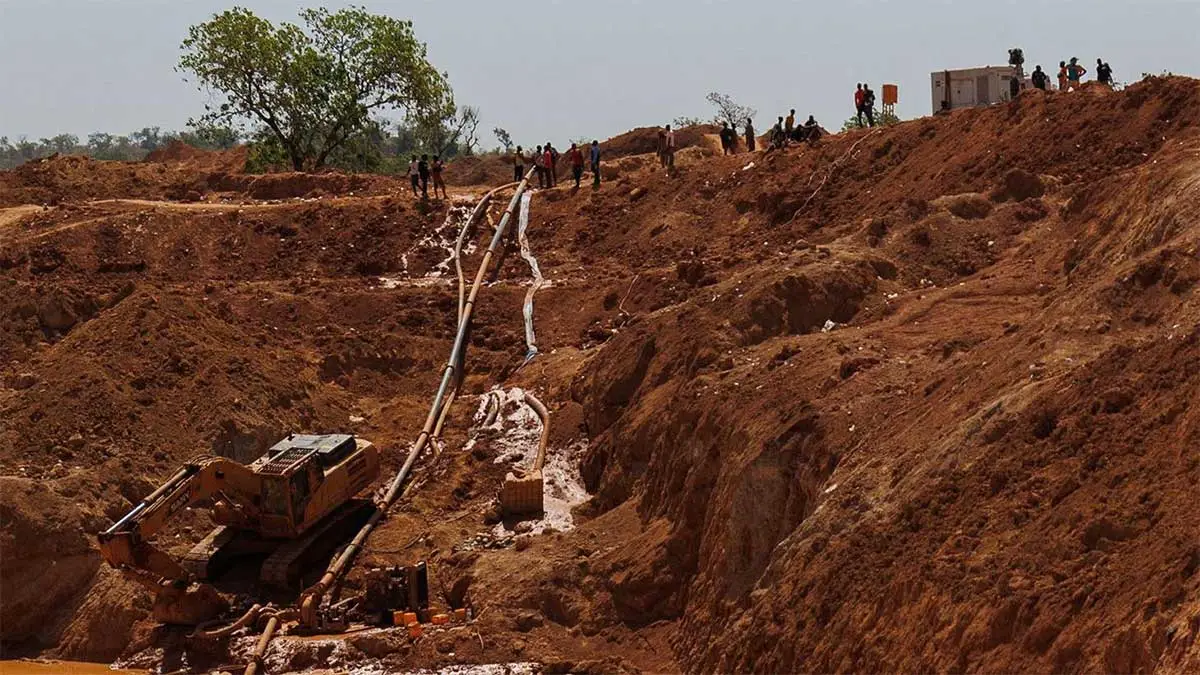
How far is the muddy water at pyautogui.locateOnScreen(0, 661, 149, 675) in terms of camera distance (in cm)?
2308

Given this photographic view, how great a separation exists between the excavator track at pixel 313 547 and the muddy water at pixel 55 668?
7.58 ft

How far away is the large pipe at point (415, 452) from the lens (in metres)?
23.0

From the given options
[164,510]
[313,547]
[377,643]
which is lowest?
[377,643]

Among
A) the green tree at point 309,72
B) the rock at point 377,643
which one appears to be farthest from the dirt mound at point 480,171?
the rock at point 377,643

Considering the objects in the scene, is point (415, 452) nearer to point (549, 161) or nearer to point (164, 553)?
point (164, 553)

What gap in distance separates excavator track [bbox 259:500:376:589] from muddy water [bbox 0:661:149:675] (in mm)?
2312

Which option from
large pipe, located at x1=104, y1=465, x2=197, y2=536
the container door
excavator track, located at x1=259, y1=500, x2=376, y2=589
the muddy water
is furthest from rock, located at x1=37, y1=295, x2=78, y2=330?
the container door

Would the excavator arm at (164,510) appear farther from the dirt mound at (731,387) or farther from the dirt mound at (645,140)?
the dirt mound at (645,140)

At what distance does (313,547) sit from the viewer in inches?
977

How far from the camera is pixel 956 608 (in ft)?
48.8

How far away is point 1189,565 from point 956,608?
2471 millimetres

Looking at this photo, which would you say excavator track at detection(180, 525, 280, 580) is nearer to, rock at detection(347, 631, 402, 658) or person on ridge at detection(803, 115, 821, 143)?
rock at detection(347, 631, 402, 658)

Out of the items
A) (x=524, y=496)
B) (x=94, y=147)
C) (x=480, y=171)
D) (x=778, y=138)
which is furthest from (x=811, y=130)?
(x=94, y=147)

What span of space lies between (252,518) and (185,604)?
2.08m
